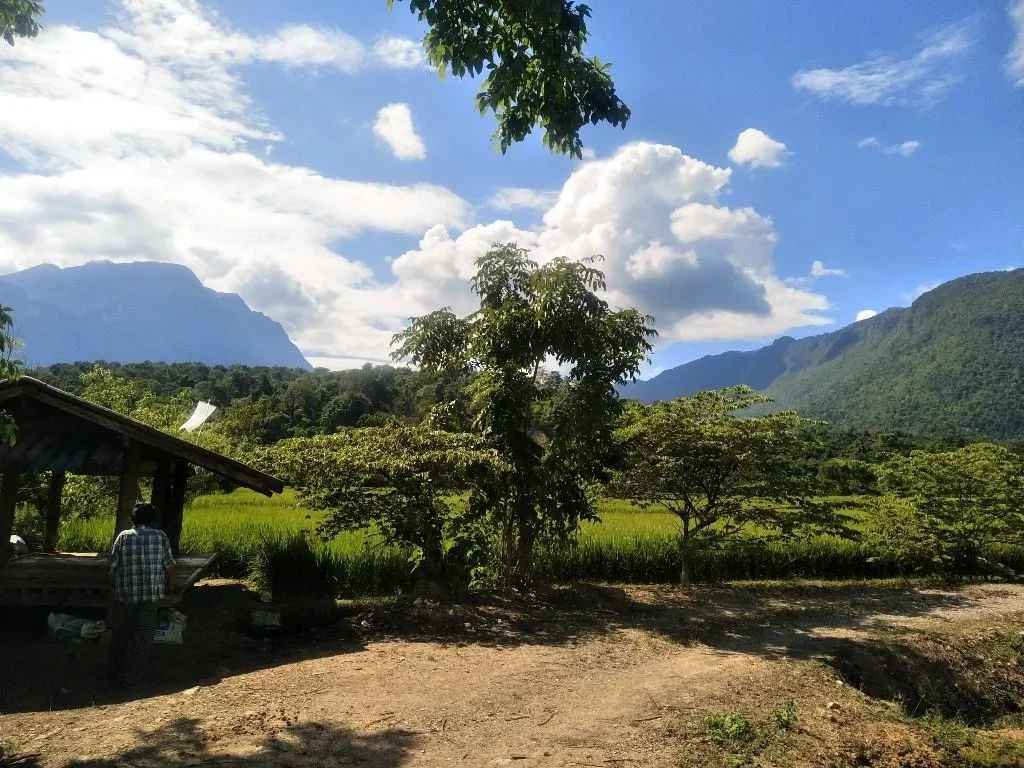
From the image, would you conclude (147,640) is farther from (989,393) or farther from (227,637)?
(989,393)

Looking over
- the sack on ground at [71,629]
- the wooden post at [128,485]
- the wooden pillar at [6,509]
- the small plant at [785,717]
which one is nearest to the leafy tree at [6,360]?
the wooden post at [128,485]

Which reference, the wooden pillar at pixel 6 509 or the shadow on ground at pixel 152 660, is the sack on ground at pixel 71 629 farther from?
the wooden pillar at pixel 6 509

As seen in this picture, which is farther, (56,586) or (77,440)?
(77,440)

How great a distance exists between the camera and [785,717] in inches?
227

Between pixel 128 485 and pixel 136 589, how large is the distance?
259 centimetres

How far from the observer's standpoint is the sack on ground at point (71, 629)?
7.70 m

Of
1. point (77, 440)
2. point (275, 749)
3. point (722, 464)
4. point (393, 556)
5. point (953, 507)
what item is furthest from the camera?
point (953, 507)

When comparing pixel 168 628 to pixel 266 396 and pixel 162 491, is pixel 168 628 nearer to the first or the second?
pixel 162 491

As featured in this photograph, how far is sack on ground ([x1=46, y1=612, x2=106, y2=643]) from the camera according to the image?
25.3 feet

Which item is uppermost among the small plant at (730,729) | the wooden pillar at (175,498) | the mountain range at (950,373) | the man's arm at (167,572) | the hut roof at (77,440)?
the mountain range at (950,373)

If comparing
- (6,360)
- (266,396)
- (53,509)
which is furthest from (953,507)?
(266,396)

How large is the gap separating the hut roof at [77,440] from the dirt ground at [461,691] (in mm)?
2003

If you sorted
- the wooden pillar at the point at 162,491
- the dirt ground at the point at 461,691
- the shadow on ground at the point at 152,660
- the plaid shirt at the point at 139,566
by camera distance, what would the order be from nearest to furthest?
1. the dirt ground at the point at 461,691
2. the shadow on ground at the point at 152,660
3. the plaid shirt at the point at 139,566
4. the wooden pillar at the point at 162,491

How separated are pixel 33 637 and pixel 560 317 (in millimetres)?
7792
